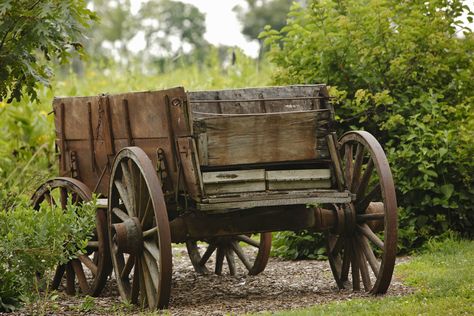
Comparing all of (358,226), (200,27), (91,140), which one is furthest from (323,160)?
(200,27)

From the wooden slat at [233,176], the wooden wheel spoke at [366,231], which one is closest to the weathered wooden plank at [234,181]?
the wooden slat at [233,176]

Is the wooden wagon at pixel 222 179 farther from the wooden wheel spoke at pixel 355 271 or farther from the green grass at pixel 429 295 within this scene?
the green grass at pixel 429 295

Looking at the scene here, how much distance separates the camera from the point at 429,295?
5695 mm

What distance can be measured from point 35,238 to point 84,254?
59.4 inches

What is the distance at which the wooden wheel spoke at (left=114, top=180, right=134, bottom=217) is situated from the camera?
6133 mm

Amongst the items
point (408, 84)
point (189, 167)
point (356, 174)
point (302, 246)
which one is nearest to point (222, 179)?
point (189, 167)

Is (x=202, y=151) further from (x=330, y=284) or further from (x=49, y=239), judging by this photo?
(x=330, y=284)

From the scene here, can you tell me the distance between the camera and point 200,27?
34.5 metres

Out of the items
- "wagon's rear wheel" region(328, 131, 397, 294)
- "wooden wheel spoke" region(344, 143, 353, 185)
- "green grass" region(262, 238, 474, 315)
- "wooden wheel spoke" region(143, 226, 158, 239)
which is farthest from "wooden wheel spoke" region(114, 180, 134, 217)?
"wooden wheel spoke" region(344, 143, 353, 185)

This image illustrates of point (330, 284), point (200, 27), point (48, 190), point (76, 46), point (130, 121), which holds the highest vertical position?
point (200, 27)

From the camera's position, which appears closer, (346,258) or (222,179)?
(222,179)

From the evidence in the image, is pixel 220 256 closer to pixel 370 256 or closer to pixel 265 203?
pixel 370 256

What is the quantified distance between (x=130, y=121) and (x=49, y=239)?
1299 mm

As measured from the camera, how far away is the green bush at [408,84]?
27.4ft
